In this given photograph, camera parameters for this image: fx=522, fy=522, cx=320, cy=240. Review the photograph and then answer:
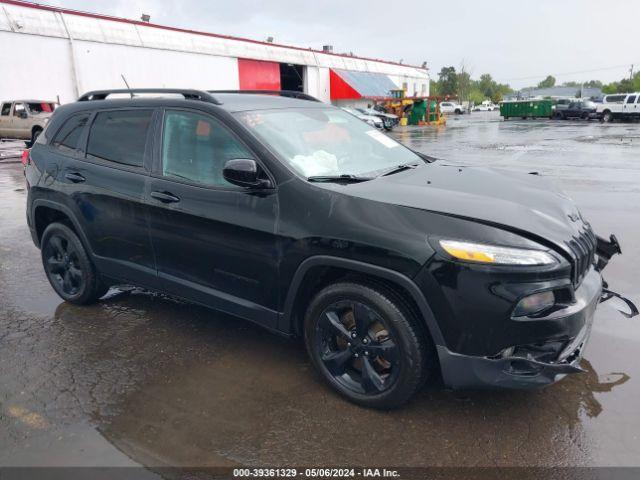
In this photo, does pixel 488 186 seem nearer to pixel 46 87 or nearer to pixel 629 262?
pixel 629 262

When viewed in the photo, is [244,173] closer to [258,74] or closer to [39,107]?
[39,107]

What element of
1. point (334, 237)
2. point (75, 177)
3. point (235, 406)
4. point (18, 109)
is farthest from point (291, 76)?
point (235, 406)

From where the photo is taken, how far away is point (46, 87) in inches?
988

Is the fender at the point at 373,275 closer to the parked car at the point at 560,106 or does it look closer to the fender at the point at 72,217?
the fender at the point at 72,217

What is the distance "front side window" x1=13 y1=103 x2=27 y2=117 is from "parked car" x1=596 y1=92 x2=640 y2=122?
33366 mm

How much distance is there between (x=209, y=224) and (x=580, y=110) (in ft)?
138

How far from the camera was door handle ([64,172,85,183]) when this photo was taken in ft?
13.6

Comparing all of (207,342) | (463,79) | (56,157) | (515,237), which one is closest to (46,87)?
(56,157)

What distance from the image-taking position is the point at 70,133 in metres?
4.38

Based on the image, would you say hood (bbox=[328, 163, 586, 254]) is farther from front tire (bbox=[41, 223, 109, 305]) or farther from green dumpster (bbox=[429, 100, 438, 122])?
green dumpster (bbox=[429, 100, 438, 122])

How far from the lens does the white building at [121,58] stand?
2395 centimetres

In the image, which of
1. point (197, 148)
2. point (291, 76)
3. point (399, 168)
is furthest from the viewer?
point (291, 76)

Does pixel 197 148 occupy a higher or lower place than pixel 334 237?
higher

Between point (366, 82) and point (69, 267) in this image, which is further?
point (366, 82)
